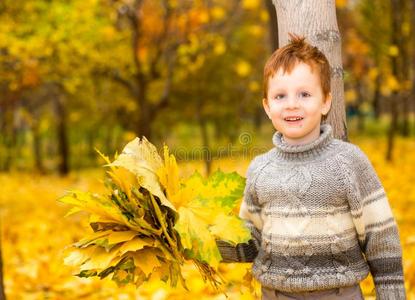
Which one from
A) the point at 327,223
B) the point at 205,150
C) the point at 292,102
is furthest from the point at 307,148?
the point at 205,150

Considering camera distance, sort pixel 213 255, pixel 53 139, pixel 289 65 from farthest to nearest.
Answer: pixel 53 139 → pixel 289 65 → pixel 213 255

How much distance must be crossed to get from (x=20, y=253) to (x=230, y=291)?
3.01 metres

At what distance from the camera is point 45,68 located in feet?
30.2

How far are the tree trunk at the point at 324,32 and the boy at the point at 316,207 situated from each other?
13.9 inches

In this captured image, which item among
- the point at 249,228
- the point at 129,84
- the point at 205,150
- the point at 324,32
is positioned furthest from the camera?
the point at 129,84

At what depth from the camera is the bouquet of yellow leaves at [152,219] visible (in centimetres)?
206

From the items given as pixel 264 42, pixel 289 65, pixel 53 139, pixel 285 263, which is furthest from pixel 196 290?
pixel 53 139

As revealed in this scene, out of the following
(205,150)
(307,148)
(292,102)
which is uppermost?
(292,102)

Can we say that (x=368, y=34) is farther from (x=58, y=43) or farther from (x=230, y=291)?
(x=230, y=291)

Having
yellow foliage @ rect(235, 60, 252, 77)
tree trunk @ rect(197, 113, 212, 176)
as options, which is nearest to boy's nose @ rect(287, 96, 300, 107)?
tree trunk @ rect(197, 113, 212, 176)

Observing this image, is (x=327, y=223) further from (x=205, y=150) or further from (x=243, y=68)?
(x=243, y=68)

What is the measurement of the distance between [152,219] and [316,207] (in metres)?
0.61

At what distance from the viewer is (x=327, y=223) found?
216 cm

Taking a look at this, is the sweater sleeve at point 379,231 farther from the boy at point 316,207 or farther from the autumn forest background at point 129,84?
the autumn forest background at point 129,84
